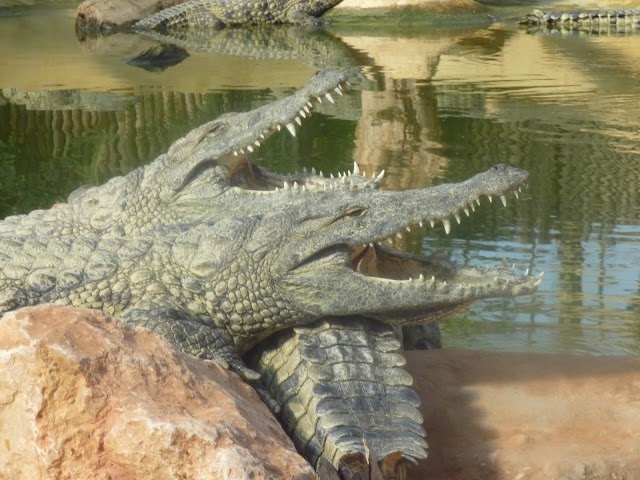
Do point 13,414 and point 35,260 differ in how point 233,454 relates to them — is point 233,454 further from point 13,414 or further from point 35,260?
point 35,260

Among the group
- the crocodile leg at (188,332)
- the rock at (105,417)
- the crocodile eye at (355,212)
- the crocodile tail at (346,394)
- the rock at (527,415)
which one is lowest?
the rock at (527,415)

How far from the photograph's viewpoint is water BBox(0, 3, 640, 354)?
556 centimetres

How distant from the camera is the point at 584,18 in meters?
16.9

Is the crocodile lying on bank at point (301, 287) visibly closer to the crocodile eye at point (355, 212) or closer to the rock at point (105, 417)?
the crocodile eye at point (355, 212)

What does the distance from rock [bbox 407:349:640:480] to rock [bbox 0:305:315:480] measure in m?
0.97

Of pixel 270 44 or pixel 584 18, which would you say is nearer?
pixel 270 44

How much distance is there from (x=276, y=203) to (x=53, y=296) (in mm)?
1182

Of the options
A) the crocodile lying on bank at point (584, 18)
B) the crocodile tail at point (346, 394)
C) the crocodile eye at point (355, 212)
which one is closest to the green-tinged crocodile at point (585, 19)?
the crocodile lying on bank at point (584, 18)

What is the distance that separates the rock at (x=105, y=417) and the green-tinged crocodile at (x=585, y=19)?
15014 mm

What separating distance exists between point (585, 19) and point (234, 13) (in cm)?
603

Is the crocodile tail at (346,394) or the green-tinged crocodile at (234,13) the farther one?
the green-tinged crocodile at (234,13)

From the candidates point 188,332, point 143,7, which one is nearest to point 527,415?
point 188,332

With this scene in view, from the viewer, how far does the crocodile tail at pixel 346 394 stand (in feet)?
10.6

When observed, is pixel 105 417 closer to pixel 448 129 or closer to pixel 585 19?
pixel 448 129
